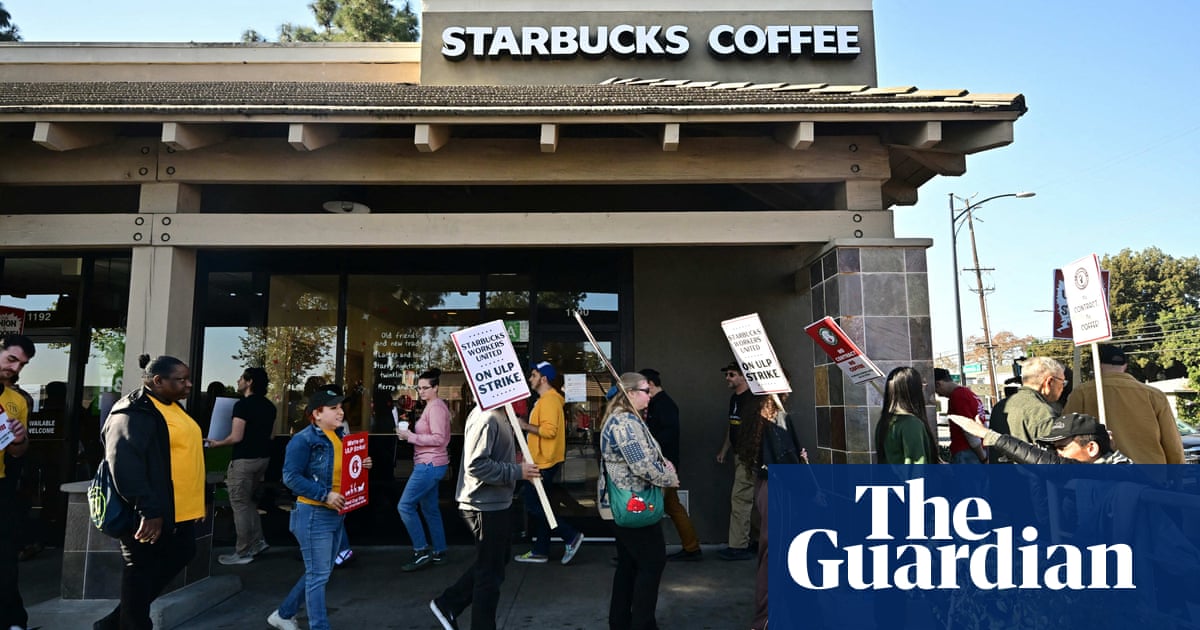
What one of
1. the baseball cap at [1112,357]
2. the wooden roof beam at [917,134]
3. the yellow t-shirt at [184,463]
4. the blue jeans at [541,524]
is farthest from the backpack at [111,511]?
the baseball cap at [1112,357]

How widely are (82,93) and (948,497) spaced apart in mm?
7226

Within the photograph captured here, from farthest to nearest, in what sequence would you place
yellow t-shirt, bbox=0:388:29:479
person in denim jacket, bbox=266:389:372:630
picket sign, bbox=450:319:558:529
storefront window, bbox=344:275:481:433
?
storefront window, bbox=344:275:481:433 < yellow t-shirt, bbox=0:388:29:479 < picket sign, bbox=450:319:558:529 < person in denim jacket, bbox=266:389:372:630

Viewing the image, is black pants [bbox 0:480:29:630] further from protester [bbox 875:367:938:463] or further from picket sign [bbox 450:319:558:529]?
protester [bbox 875:367:938:463]

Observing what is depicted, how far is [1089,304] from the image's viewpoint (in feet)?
14.7

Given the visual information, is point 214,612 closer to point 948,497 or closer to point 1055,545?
point 948,497

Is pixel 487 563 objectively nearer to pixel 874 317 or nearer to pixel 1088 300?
pixel 874 317

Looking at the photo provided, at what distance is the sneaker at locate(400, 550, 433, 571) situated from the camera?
6489mm

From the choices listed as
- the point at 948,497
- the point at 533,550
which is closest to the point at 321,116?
the point at 533,550

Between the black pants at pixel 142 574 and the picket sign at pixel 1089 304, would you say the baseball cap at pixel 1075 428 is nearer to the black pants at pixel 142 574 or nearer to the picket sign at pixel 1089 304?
the picket sign at pixel 1089 304

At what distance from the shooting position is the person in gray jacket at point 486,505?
4.31m

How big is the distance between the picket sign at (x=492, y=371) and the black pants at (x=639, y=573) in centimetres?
51

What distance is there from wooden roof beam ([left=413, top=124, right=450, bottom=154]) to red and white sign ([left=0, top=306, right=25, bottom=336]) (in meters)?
4.59

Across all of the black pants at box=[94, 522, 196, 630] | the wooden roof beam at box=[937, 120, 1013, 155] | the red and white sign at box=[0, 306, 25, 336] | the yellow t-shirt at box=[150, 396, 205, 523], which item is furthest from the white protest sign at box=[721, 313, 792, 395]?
the red and white sign at box=[0, 306, 25, 336]

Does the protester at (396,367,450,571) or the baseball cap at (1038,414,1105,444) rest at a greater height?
the baseball cap at (1038,414,1105,444)
